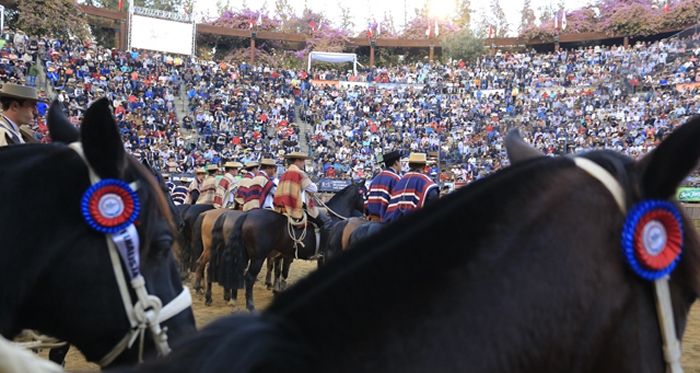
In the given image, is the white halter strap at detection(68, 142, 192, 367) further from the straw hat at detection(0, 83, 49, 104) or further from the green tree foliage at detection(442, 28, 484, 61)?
the green tree foliage at detection(442, 28, 484, 61)

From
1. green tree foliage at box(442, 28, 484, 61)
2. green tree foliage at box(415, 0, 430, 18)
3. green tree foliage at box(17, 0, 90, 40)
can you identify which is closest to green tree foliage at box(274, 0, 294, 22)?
green tree foliage at box(415, 0, 430, 18)

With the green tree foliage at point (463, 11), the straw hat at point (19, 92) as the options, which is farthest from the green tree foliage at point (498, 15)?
the straw hat at point (19, 92)

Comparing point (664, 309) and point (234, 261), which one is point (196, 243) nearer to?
point (234, 261)

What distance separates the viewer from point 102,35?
42.0 m

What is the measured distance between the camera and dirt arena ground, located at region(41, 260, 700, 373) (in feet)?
19.1

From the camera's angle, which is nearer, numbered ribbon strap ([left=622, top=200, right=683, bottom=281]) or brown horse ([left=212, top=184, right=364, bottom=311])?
numbered ribbon strap ([left=622, top=200, right=683, bottom=281])

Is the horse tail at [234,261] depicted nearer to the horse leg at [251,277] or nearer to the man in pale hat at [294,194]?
the horse leg at [251,277]

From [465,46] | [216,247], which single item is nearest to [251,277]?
[216,247]

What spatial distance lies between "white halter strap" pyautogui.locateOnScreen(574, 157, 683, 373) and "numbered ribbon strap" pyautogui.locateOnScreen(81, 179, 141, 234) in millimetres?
1422

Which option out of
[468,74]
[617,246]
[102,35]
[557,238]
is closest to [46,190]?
[557,238]

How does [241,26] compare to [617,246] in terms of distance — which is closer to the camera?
[617,246]

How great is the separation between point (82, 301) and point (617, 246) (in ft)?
5.15

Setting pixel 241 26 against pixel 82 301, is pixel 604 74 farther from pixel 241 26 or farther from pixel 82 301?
pixel 82 301

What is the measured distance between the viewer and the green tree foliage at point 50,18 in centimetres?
3319
